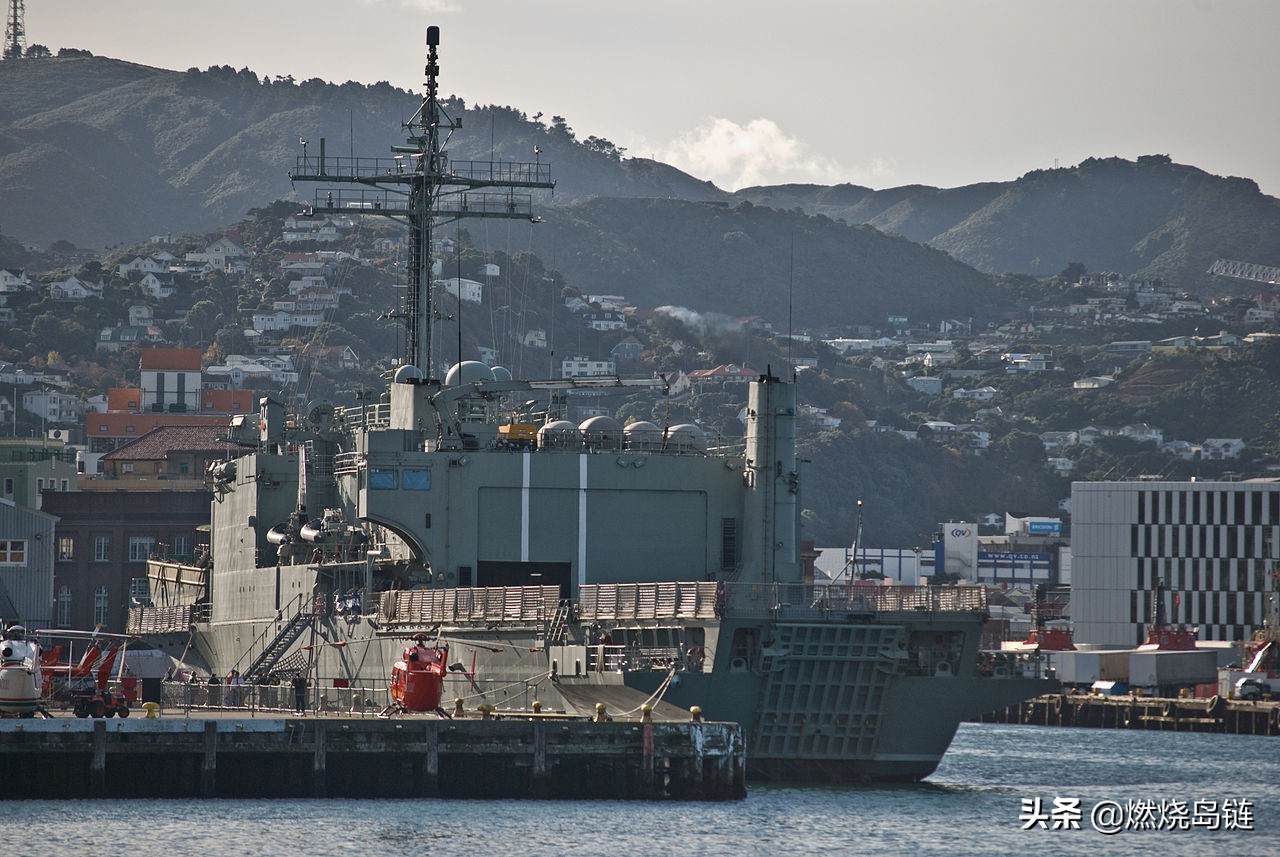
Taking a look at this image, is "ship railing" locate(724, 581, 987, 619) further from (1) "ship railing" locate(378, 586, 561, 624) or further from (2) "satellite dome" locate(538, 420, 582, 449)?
(2) "satellite dome" locate(538, 420, 582, 449)

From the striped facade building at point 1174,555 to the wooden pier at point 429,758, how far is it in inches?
3036

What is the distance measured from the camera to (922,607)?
42281mm

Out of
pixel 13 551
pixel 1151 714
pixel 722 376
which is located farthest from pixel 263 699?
pixel 722 376

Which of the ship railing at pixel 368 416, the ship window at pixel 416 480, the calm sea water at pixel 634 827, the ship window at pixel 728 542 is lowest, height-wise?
the calm sea water at pixel 634 827

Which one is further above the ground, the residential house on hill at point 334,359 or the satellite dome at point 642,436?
the residential house on hill at point 334,359

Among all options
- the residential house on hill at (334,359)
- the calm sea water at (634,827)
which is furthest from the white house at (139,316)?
the calm sea water at (634,827)

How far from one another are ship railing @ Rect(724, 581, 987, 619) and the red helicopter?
18.0ft

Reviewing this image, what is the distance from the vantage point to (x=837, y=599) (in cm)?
4156

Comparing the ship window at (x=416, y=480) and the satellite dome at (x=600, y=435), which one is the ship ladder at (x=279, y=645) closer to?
the ship window at (x=416, y=480)

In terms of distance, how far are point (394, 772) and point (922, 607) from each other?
35.8 ft

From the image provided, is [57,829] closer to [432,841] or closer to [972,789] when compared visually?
[432,841]

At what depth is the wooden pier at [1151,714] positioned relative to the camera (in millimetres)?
82125

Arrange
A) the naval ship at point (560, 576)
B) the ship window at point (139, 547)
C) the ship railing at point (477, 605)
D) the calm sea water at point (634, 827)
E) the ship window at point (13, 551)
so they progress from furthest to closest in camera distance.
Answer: the ship window at point (139, 547)
the ship window at point (13, 551)
the ship railing at point (477, 605)
the naval ship at point (560, 576)
the calm sea water at point (634, 827)


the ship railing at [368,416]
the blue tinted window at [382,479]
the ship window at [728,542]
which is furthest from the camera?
the ship railing at [368,416]
